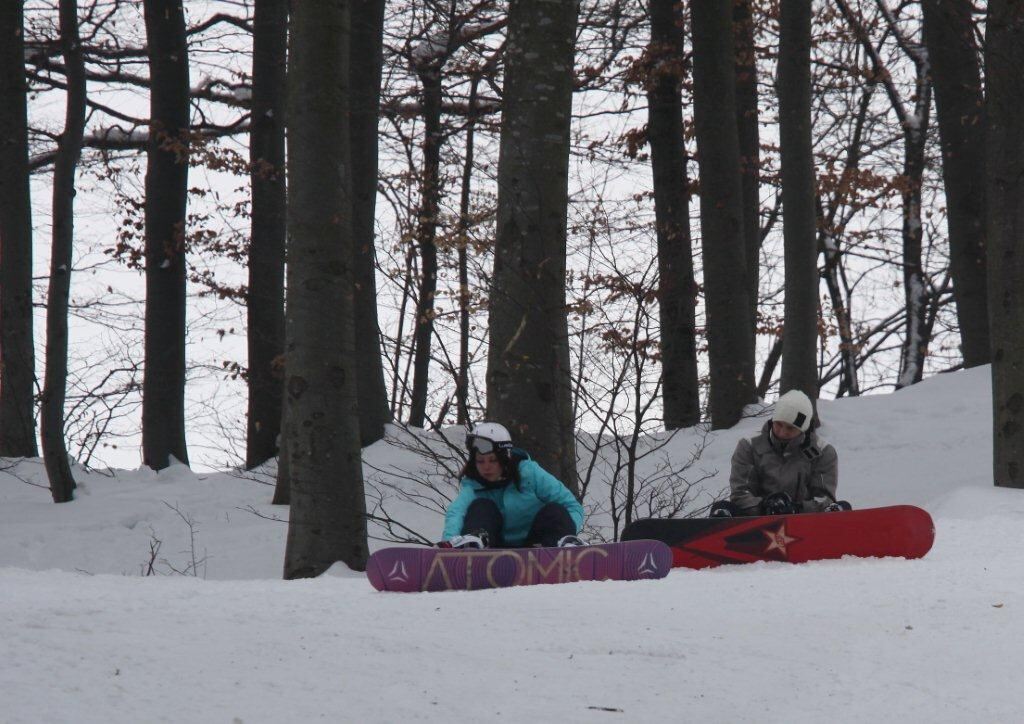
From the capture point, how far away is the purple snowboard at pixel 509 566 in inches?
234

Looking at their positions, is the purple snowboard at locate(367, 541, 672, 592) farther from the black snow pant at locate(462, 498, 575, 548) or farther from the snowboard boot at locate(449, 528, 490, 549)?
the black snow pant at locate(462, 498, 575, 548)

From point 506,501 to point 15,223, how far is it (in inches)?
375

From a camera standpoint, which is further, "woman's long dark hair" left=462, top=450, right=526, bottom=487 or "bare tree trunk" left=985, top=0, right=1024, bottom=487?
"bare tree trunk" left=985, top=0, right=1024, bottom=487

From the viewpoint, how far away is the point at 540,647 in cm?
421

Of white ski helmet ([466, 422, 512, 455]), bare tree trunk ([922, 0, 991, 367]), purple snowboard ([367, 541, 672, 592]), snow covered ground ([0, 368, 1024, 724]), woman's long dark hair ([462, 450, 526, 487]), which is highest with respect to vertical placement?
bare tree trunk ([922, 0, 991, 367])

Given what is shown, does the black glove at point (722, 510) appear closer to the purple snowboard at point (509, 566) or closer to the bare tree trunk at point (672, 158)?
the purple snowboard at point (509, 566)

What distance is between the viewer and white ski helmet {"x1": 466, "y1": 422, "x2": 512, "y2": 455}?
6.79 metres

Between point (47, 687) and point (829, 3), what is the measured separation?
552 inches

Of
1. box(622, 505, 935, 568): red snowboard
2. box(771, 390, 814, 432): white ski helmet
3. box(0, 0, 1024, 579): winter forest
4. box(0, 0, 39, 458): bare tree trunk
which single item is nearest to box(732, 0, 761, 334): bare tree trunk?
box(0, 0, 1024, 579): winter forest

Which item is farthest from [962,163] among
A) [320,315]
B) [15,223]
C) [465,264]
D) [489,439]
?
[15,223]

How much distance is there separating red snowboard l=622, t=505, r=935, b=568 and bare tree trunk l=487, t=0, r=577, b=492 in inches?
40.1

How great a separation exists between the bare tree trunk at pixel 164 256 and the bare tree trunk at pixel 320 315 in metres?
7.95

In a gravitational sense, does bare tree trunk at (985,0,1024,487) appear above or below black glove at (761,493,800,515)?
above

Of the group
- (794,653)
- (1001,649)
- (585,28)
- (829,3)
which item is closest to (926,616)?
(1001,649)
